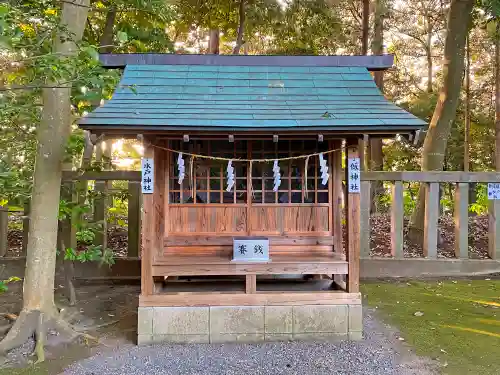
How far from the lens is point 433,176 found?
796 cm

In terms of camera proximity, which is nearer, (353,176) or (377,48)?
(353,176)

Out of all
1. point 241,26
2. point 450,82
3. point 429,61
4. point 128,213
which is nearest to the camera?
point 128,213

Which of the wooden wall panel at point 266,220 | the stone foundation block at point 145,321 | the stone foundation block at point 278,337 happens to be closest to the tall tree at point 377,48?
the wooden wall panel at point 266,220

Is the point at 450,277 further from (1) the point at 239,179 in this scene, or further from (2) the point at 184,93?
(2) the point at 184,93

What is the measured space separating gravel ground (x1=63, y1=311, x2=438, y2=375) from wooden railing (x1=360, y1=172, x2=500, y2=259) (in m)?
3.24

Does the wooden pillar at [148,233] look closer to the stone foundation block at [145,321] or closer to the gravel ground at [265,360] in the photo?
the stone foundation block at [145,321]

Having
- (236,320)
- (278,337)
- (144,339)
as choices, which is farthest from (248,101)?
(144,339)

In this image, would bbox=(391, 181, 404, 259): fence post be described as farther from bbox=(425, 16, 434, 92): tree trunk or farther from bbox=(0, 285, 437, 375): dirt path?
bbox=(425, 16, 434, 92): tree trunk

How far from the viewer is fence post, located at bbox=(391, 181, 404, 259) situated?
7.96 meters

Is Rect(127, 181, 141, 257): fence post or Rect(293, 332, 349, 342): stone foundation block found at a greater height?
Rect(127, 181, 141, 257): fence post

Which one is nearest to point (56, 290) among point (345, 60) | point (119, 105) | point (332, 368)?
point (119, 105)

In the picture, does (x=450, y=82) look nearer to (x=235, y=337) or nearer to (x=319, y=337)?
(x=319, y=337)

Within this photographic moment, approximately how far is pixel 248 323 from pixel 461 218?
540 centimetres

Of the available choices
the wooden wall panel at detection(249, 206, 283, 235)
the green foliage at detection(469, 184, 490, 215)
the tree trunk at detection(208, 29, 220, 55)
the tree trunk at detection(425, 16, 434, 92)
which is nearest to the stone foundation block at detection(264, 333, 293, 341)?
the wooden wall panel at detection(249, 206, 283, 235)
